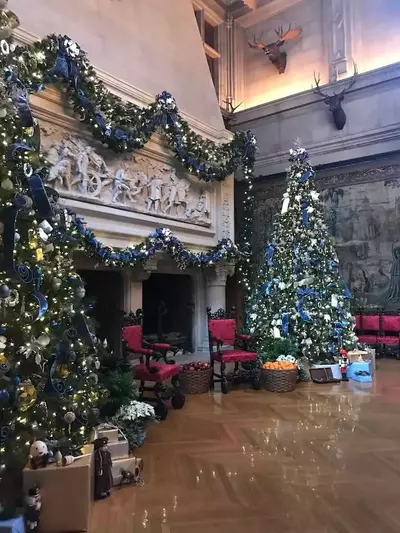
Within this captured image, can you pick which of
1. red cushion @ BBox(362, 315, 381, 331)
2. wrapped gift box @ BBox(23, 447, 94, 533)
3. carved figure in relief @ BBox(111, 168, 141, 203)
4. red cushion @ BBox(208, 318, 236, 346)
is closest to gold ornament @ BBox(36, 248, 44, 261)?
wrapped gift box @ BBox(23, 447, 94, 533)

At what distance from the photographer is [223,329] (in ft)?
21.0

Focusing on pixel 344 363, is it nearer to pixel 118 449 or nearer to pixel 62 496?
pixel 118 449

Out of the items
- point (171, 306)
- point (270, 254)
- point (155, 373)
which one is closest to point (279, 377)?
point (155, 373)

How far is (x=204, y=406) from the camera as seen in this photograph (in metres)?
5.02

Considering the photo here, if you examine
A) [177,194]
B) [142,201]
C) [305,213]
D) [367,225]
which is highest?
[177,194]

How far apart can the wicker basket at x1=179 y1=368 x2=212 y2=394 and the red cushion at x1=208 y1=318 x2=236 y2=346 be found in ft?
2.51

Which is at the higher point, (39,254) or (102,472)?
(39,254)

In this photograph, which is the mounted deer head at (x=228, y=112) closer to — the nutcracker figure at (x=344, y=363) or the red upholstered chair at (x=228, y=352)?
the red upholstered chair at (x=228, y=352)

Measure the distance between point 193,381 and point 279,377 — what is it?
1.13m

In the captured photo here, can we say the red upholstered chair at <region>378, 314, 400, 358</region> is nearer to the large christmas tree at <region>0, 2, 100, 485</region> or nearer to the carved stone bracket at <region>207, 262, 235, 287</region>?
the carved stone bracket at <region>207, 262, 235, 287</region>

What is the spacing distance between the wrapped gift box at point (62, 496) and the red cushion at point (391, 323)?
280 inches

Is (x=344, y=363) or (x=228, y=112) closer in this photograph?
(x=344, y=363)

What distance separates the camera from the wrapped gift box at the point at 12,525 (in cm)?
215

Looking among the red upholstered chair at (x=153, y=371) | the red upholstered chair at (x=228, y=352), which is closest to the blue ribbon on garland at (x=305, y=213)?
the red upholstered chair at (x=228, y=352)
